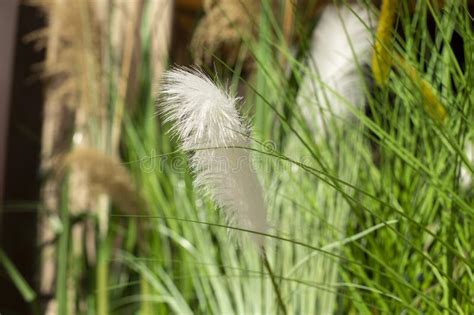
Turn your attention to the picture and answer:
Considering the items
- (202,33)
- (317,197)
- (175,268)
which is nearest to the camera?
(317,197)

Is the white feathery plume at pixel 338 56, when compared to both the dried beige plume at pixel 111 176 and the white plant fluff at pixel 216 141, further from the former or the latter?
the white plant fluff at pixel 216 141

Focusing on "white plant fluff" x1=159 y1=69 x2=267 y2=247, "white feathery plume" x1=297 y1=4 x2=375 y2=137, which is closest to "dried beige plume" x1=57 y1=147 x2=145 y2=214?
"white feathery plume" x1=297 y1=4 x2=375 y2=137

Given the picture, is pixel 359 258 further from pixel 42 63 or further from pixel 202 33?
pixel 42 63

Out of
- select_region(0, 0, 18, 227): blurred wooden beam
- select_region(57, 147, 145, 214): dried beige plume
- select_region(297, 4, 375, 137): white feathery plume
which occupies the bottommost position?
select_region(57, 147, 145, 214): dried beige plume

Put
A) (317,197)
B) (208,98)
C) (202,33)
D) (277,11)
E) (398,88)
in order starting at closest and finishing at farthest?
1. (208,98)
2. (398,88)
3. (317,197)
4. (277,11)
5. (202,33)

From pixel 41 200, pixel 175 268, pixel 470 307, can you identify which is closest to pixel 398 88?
pixel 470 307

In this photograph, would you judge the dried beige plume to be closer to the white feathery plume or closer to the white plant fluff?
the white feathery plume

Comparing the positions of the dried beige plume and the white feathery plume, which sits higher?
the white feathery plume

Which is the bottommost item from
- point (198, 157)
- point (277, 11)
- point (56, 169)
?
point (198, 157)

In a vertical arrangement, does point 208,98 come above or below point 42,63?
below

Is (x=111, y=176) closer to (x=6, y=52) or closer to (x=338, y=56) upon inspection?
(x=338, y=56)
